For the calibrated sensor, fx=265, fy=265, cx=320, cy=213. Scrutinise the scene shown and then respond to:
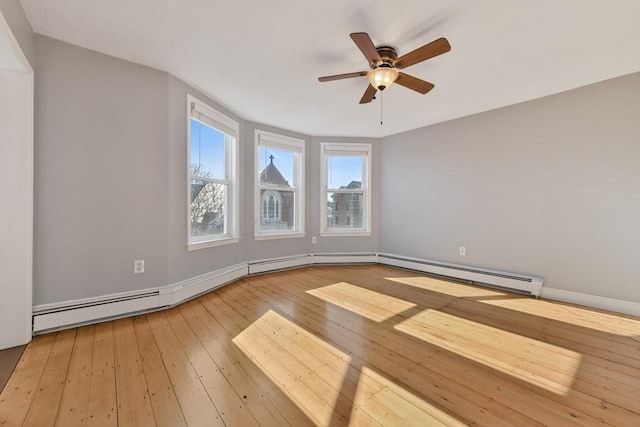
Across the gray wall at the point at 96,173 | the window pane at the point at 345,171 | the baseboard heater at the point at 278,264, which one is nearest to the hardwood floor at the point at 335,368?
the gray wall at the point at 96,173

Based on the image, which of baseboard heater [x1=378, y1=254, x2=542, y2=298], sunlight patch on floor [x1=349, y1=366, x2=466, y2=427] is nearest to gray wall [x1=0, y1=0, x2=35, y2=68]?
sunlight patch on floor [x1=349, y1=366, x2=466, y2=427]

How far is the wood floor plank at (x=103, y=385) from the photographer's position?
1.30 metres

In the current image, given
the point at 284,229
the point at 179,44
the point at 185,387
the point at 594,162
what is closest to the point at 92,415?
the point at 185,387

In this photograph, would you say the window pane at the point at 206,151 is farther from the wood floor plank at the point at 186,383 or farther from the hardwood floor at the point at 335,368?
the wood floor plank at the point at 186,383

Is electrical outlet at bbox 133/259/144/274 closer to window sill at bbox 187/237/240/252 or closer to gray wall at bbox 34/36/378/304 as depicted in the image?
gray wall at bbox 34/36/378/304

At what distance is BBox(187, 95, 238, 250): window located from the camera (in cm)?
309

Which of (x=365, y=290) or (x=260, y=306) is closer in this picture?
(x=260, y=306)

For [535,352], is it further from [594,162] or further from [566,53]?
[566,53]

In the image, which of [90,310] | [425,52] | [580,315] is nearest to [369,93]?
[425,52]

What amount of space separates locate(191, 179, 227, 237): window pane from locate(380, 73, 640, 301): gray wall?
9.94 ft

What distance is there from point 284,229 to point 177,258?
199 centimetres

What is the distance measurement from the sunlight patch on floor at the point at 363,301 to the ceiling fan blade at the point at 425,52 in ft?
7.22

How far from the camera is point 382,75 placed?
6.93ft

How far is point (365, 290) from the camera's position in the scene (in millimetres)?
3365
